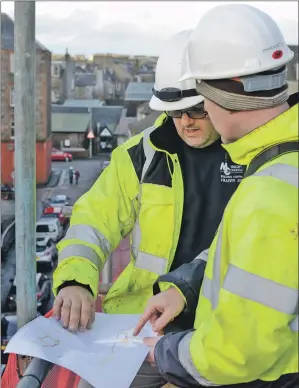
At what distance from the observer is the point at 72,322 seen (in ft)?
7.20

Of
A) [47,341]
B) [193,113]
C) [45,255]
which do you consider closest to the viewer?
[47,341]

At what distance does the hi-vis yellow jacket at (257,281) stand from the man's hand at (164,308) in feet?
0.85

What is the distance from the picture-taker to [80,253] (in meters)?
2.38

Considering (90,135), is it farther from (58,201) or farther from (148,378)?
(148,378)

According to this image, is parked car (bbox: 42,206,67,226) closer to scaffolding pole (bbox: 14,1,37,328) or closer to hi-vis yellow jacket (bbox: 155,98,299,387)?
scaffolding pole (bbox: 14,1,37,328)

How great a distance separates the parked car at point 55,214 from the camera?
2592 centimetres

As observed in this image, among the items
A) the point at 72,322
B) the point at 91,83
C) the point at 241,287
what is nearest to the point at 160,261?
the point at 72,322

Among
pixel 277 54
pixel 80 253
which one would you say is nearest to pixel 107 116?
pixel 80 253

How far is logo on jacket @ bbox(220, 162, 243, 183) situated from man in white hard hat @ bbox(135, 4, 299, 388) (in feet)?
2.42

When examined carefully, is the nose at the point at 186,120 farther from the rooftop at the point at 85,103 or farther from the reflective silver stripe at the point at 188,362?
the rooftop at the point at 85,103

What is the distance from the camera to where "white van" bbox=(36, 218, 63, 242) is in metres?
23.5

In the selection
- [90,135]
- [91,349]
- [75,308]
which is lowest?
[91,349]

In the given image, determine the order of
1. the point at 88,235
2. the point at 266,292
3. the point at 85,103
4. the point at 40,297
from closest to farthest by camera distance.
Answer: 1. the point at 266,292
2. the point at 88,235
3. the point at 40,297
4. the point at 85,103

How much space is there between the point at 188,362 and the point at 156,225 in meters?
0.89
